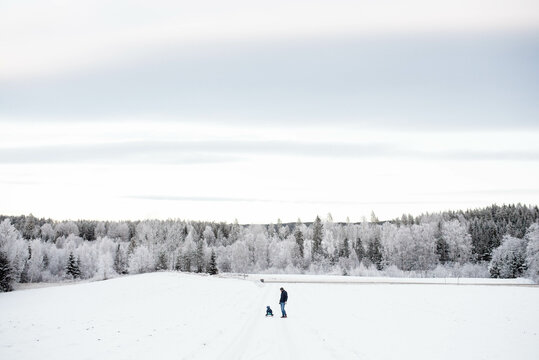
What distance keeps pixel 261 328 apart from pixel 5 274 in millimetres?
52344

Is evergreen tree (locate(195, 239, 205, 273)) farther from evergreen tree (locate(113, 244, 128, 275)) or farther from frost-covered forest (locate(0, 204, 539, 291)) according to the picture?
evergreen tree (locate(113, 244, 128, 275))

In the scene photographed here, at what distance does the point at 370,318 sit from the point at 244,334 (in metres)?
11.1

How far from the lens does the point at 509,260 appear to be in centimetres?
8112

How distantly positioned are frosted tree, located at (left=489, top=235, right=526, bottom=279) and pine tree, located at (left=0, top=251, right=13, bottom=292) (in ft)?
286

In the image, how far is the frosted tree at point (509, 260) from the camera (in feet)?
264

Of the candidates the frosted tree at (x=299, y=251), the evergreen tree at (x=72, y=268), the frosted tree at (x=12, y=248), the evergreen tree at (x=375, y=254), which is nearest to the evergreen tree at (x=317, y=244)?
the frosted tree at (x=299, y=251)

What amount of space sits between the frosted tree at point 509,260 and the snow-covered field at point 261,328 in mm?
44251

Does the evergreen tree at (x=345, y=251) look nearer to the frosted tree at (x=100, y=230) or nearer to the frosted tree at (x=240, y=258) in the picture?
the frosted tree at (x=240, y=258)

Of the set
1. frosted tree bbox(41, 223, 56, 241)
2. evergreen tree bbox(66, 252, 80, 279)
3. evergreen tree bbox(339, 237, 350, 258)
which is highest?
frosted tree bbox(41, 223, 56, 241)

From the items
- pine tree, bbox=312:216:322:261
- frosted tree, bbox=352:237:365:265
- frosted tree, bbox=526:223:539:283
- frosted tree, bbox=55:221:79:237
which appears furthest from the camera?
frosted tree, bbox=55:221:79:237

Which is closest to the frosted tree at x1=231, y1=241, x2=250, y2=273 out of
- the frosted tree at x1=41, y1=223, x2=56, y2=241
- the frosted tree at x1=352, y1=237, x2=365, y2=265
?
the frosted tree at x1=352, y1=237, x2=365, y2=265

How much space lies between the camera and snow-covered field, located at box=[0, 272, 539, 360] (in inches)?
708

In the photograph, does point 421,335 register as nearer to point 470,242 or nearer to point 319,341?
point 319,341

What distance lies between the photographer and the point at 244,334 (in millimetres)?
21344
